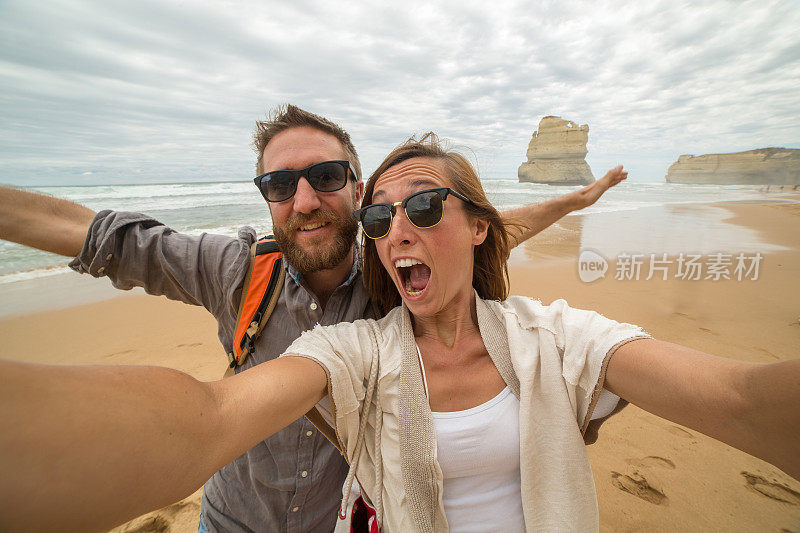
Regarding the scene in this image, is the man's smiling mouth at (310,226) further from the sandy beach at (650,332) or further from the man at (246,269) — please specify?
the sandy beach at (650,332)

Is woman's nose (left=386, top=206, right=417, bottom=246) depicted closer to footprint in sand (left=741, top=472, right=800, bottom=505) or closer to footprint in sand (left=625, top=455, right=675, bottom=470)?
footprint in sand (left=625, top=455, right=675, bottom=470)

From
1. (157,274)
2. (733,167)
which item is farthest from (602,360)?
(733,167)

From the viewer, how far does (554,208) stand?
3027mm

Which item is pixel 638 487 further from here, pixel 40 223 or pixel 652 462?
pixel 40 223

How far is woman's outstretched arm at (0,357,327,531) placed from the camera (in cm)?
54

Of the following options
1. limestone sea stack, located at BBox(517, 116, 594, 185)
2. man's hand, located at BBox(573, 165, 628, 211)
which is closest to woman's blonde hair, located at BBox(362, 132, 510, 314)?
man's hand, located at BBox(573, 165, 628, 211)

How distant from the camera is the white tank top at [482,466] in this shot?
1.34 meters

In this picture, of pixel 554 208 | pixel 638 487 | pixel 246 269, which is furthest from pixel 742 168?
pixel 246 269

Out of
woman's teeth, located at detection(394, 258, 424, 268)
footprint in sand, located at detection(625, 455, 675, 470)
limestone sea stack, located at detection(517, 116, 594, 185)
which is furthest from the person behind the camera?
limestone sea stack, located at detection(517, 116, 594, 185)

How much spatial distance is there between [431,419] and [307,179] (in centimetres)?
152

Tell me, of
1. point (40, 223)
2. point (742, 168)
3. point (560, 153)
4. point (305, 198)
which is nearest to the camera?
point (40, 223)

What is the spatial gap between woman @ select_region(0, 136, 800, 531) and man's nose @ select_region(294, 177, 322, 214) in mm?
315

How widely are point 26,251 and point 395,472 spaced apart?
13.6 m

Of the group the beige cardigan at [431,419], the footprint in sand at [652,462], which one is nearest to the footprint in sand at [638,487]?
the footprint in sand at [652,462]
